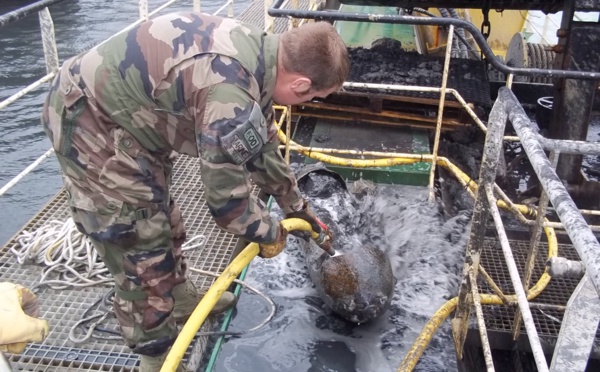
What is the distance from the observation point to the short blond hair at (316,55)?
222 cm

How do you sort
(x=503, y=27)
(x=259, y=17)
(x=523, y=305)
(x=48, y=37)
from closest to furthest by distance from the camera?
(x=523, y=305) < (x=48, y=37) < (x=259, y=17) < (x=503, y=27)

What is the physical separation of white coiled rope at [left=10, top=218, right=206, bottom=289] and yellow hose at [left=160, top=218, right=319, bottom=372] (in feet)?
3.87

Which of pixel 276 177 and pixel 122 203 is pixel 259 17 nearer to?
pixel 276 177

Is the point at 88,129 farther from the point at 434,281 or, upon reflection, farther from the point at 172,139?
the point at 434,281

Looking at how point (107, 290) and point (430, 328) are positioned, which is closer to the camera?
point (430, 328)

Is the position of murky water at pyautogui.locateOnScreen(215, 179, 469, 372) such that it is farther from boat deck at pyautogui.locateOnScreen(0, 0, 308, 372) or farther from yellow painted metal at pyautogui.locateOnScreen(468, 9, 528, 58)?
yellow painted metal at pyautogui.locateOnScreen(468, 9, 528, 58)

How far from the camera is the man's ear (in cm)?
230

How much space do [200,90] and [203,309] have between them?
899 mm

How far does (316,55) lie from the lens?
2219 millimetres

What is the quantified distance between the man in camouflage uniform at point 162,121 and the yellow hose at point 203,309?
12cm

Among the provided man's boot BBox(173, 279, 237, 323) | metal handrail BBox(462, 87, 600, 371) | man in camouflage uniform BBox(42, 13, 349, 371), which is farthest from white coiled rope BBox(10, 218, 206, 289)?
metal handrail BBox(462, 87, 600, 371)

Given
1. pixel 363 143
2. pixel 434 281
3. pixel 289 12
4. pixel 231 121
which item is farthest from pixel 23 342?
pixel 363 143

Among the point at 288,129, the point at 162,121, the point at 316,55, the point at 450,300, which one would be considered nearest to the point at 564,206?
the point at 316,55

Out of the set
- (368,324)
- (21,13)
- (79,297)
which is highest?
(21,13)
